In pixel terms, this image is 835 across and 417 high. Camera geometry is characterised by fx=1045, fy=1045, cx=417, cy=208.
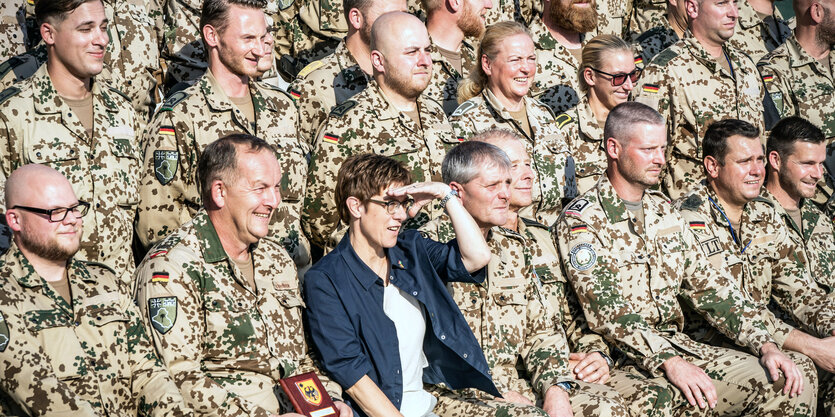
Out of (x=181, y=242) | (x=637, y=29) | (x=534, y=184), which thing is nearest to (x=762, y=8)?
(x=637, y=29)

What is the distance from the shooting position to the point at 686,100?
24.3ft

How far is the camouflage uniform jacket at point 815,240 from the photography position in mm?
6755

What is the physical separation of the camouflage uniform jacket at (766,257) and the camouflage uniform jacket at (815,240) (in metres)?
0.08

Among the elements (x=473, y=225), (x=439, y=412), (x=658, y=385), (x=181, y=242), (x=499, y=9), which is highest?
(x=499, y=9)

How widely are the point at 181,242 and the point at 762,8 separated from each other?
6727 mm

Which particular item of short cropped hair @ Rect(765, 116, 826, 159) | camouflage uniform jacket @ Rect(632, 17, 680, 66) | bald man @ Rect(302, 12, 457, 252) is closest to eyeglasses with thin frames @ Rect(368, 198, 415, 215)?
bald man @ Rect(302, 12, 457, 252)

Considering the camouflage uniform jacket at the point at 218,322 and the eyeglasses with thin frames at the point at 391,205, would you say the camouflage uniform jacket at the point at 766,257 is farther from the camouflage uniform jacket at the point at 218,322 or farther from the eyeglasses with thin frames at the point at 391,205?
the camouflage uniform jacket at the point at 218,322

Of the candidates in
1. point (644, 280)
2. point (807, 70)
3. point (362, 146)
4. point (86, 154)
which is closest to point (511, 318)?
point (644, 280)

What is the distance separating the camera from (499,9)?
822 centimetres

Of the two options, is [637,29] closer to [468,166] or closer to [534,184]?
[534,184]

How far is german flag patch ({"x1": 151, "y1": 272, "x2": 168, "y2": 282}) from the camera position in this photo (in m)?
4.36

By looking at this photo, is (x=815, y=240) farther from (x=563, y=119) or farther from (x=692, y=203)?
(x=563, y=119)

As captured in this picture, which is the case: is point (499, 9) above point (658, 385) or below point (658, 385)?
above

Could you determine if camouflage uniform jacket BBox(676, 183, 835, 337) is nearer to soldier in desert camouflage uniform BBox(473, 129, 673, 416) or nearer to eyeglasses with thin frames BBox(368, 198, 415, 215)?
soldier in desert camouflage uniform BBox(473, 129, 673, 416)
